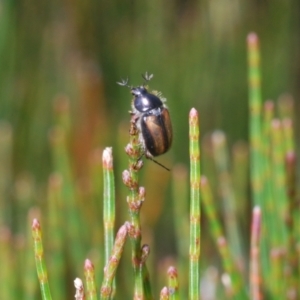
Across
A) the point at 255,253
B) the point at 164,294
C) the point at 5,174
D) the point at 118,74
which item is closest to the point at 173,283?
the point at 164,294

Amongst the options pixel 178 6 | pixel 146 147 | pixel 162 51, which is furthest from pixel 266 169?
pixel 178 6

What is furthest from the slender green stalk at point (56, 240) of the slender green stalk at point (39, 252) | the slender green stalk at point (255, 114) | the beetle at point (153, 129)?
the slender green stalk at point (39, 252)

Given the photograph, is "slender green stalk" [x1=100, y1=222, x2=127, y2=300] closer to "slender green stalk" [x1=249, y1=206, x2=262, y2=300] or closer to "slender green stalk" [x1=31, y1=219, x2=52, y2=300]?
"slender green stalk" [x1=31, y1=219, x2=52, y2=300]

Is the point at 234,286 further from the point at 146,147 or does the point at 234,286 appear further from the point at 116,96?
the point at 116,96

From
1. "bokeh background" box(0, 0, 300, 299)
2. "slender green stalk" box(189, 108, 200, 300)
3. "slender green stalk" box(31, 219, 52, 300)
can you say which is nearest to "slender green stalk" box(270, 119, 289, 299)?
"slender green stalk" box(189, 108, 200, 300)

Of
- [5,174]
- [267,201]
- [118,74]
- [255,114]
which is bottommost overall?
[267,201]

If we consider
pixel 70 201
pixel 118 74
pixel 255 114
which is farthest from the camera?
pixel 118 74

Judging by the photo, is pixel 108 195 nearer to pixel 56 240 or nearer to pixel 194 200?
pixel 194 200
